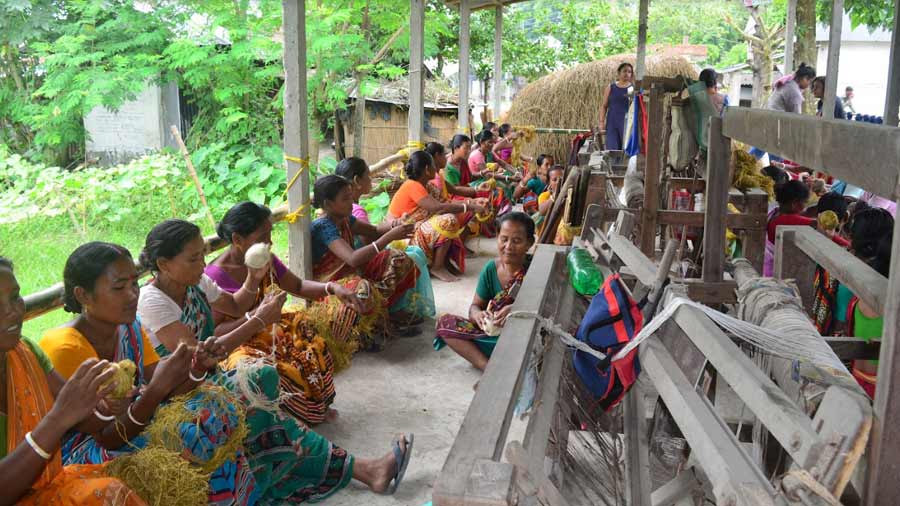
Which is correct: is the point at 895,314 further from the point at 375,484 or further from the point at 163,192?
the point at 163,192

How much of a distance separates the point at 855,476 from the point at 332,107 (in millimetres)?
10438

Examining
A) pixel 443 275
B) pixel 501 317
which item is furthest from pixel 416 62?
pixel 501 317

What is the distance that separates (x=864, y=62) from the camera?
2486cm

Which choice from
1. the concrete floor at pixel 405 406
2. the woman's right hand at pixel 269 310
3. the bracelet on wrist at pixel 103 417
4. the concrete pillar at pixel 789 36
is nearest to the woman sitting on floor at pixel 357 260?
the concrete floor at pixel 405 406

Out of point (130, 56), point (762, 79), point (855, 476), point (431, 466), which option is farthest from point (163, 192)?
point (762, 79)

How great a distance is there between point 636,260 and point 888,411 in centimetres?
164

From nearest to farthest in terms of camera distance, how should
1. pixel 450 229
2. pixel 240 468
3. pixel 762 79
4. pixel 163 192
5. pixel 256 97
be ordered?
1. pixel 240 468
2. pixel 450 229
3. pixel 163 192
4. pixel 256 97
5. pixel 762 79

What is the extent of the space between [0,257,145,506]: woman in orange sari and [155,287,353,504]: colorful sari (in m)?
0.65

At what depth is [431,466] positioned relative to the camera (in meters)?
3.14

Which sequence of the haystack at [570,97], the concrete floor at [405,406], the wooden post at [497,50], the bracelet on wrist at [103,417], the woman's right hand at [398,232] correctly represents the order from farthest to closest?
the haystack at [570,97]
the wooden post at [497,50]
the woman's right hand at [398,232]
the concrete floor at [405,406]
the bracelet on wrist at [103,417]

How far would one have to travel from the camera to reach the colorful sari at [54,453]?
1.91m

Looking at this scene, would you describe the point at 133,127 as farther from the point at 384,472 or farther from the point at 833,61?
the point at 384,472

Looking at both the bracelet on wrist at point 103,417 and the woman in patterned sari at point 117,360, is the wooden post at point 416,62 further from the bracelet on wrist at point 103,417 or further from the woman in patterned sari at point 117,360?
the bracelet on wrist at point 103,417

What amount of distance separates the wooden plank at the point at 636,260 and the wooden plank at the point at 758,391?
2.16 ft
